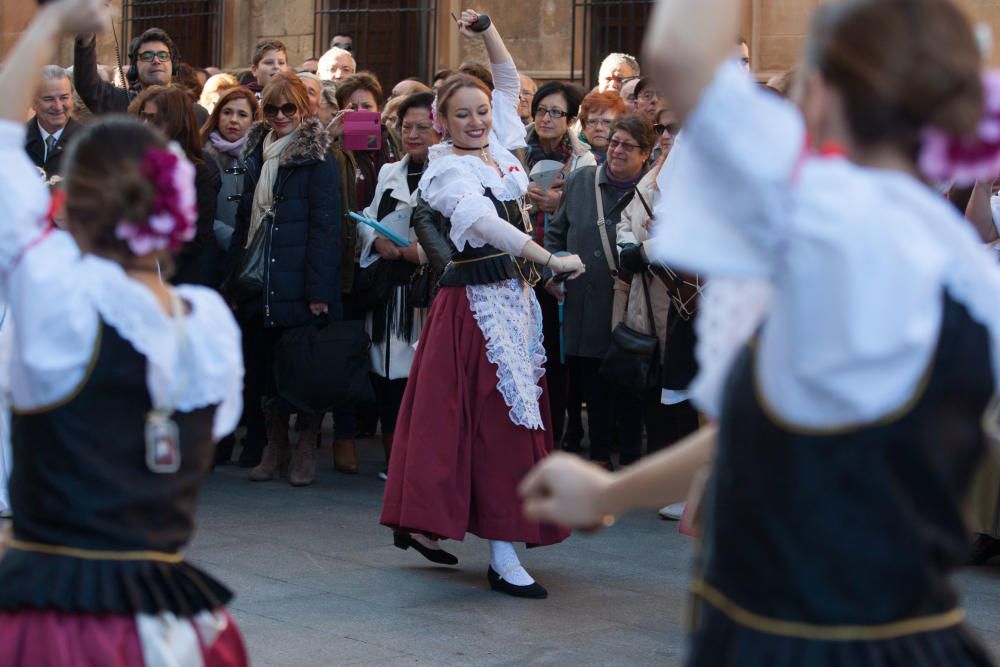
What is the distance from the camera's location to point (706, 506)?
2219mm

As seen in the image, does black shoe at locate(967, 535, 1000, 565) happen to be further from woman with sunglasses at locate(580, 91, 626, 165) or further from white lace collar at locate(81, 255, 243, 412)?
white lace collar at locate(81, 255, 243, 412)

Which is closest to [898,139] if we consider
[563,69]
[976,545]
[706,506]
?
[706,506]

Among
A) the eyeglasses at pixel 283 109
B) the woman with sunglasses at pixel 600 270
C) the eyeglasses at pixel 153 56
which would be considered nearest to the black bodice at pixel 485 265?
the woman with sunglasses at pixel 600 270

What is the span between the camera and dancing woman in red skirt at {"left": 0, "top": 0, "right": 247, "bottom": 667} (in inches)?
111

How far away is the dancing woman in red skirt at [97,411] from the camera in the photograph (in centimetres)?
282

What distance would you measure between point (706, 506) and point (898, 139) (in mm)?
596

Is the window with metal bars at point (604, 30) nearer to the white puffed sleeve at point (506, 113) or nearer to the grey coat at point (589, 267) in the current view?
the grey coat at point (589, 267)

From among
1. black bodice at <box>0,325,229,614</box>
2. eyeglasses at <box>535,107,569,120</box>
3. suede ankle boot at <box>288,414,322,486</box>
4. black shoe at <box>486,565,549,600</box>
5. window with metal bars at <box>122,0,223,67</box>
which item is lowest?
suede ankle boot at <box>288,414,322,486</box>

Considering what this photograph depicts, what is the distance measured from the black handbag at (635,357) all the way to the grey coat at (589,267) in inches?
22.5

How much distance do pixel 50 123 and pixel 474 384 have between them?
3412 millimetres

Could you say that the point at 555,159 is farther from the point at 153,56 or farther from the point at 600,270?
the point at 153,56

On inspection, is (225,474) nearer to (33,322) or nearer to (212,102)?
(212,102)

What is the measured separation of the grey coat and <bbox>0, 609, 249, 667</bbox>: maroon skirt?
18.5 ft

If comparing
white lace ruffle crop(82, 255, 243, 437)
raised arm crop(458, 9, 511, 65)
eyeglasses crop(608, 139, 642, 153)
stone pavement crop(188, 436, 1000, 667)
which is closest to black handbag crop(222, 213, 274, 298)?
stone pavement crop(188, 436, 1000, 667)
